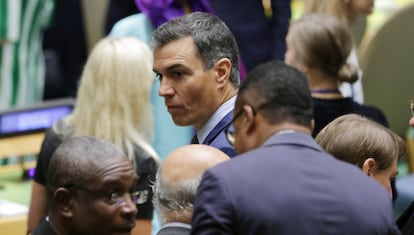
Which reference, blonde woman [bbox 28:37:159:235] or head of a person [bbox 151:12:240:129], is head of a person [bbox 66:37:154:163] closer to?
blonde woman [bbox 28:37:159:235]

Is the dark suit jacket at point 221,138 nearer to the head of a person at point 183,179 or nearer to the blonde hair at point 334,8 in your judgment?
the head of a person at point 183,179

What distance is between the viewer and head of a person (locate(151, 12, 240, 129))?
3.78m

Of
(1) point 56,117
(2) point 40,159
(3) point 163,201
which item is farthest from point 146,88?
(3) point 163,201

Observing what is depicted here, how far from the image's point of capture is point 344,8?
5.98 metres

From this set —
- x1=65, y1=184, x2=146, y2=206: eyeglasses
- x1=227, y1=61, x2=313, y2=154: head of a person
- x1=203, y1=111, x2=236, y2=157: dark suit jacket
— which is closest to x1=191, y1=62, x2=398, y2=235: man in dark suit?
x1=227, y1=61, x2=313, y2=154: head of a person

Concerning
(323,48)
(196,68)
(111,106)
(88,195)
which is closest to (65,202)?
(88,195)

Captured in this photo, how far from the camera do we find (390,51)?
6.49m

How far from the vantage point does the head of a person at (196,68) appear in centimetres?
378

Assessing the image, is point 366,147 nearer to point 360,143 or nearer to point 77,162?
point 360,143

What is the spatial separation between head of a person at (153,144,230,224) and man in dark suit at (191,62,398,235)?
23 cm

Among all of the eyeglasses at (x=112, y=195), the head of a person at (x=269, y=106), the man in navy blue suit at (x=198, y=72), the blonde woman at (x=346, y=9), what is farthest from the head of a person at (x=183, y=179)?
the blonde woman at (x=346, y=9)

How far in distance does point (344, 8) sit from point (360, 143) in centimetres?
241

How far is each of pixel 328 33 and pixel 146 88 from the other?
0.82 m

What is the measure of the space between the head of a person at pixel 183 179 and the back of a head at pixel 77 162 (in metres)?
0.40
